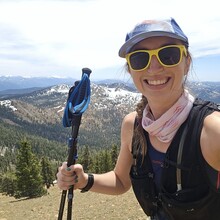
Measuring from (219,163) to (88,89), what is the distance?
1436 millimetres

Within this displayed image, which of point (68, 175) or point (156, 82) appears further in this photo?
point (68, 175)

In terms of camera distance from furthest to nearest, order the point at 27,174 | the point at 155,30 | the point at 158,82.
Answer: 1. the point at 27,174
2. the point at 158,82
3. the point at 155,30

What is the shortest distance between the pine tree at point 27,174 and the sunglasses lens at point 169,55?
34152 mm

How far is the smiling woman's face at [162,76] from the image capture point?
3.04 metres

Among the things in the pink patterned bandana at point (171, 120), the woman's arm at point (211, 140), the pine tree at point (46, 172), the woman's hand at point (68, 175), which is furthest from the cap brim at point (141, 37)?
the pine tree at point (46, 172)

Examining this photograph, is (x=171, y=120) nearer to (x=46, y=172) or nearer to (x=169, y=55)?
(x=169, y=55)

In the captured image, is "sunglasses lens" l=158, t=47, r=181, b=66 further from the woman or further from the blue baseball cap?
the blue baseball cap

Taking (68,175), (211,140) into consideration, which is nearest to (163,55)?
(211,140)

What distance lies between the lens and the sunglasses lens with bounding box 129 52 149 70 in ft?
10.1

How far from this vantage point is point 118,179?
4.03 metres

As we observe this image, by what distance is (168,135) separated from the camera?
2.90 m

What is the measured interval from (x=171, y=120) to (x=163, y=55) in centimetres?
61

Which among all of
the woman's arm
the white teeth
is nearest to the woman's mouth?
the white teeth

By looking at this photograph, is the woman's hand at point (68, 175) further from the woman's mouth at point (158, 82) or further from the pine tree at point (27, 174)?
the pine tree at point (27, 174)
